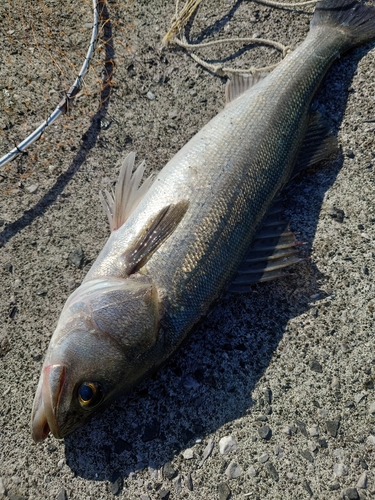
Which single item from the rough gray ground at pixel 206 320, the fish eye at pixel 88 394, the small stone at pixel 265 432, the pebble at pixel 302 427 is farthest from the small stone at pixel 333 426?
the fish eye at pixel 88 394

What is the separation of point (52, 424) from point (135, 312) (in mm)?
769

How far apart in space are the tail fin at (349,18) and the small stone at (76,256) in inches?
109

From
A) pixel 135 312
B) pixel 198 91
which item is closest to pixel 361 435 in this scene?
pixel 135 312

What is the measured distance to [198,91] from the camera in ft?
12.6

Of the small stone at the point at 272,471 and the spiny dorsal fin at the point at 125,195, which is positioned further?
the spiny dorsal fin at the point at 125,195

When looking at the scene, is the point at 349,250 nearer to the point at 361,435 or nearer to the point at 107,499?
the point at 361,435

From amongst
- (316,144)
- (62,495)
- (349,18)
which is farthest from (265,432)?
(349,18)

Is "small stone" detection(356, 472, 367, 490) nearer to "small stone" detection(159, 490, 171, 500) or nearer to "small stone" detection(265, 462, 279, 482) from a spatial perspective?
"small stone" detection(265, 462, 279, 482)

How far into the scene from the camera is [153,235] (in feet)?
9.30

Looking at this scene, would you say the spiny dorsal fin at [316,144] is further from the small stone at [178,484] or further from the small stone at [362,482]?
the small stone at [178,484]

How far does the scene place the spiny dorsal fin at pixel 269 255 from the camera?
9.62 feet

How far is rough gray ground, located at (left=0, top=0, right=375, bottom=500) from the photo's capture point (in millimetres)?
2738

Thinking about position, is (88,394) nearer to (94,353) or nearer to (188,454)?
(94,353)

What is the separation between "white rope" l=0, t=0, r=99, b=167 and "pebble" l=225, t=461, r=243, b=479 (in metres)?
2.74
